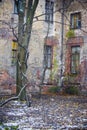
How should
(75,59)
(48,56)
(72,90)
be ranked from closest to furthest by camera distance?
(72,90) < (75,59) < (48,56)

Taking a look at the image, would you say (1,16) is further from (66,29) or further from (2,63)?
(66,29)

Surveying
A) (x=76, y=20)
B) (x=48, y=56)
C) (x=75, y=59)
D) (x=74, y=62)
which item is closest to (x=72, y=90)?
(x=74, y=62)

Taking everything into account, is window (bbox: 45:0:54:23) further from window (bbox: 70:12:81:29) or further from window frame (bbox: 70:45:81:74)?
window frame (bbox: 70:45:81:74)

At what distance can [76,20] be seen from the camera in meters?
22.2

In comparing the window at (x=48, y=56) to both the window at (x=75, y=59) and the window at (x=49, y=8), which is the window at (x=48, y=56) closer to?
the window at (x=75, y=59)

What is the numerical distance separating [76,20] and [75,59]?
2814mm

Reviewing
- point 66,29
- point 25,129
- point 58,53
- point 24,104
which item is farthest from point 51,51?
point 25,129

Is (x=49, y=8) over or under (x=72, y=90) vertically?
over

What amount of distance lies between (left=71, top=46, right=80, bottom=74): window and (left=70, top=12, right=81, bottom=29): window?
1.51m

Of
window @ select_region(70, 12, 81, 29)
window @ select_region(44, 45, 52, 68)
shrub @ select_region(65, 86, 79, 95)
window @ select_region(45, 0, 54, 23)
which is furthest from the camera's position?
window @ select_region(45, 0, 54, 23)

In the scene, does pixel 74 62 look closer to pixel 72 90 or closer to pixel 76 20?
pixel 72 90

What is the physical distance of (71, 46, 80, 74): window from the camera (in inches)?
854

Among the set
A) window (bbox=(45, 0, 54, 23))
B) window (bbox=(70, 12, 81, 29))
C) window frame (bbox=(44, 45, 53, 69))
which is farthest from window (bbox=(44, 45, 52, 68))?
window (bbox=(70, 12, 81, 29))

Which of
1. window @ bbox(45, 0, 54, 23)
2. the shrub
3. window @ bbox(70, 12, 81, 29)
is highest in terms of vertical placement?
window @ bbox(45, 0, 54, 23)
